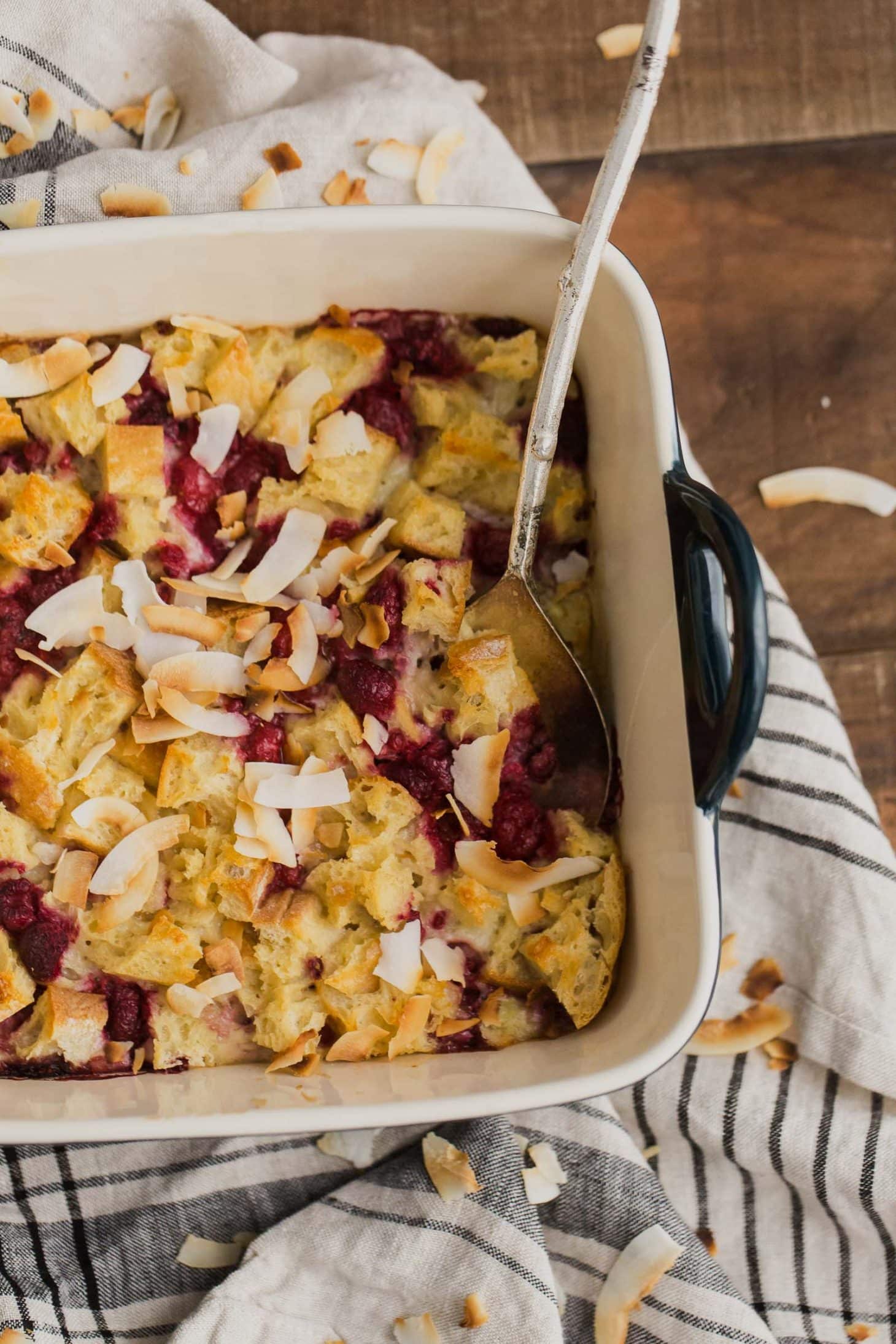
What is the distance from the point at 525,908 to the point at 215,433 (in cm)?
67

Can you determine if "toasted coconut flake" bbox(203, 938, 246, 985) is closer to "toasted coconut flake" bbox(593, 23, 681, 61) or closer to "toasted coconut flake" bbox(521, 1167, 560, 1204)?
"toasted coconut flake" bbox(521, 1167, 560, 1204)

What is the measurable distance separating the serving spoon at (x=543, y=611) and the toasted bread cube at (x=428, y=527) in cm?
7

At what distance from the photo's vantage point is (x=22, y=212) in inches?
57.7

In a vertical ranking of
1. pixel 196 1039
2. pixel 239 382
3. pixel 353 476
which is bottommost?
pixel 196 1039

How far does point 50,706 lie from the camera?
1357 millimetres

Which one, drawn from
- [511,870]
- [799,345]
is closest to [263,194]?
[799,345]

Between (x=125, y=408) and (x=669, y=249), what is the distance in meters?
0.83

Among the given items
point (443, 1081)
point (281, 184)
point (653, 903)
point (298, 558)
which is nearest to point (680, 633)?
point (653, 903)

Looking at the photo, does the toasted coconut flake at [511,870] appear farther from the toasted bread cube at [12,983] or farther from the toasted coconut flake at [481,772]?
the toasted bread cube at [12,983]

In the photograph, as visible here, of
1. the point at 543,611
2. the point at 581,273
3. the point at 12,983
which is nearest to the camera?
the point at 581,273

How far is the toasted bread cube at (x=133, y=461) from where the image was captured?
1.36m

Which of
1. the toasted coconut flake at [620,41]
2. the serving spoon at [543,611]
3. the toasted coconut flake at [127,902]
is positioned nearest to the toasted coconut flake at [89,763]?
the toasted coconut flake at [127,902]

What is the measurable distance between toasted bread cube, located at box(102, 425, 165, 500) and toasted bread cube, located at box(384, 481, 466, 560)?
286mm

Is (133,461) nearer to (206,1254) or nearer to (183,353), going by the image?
(183,353)
